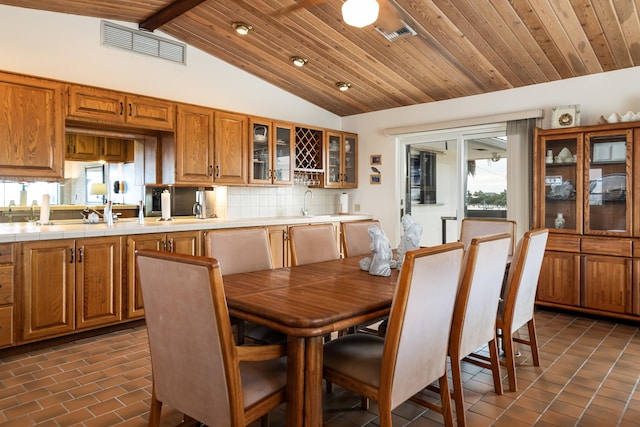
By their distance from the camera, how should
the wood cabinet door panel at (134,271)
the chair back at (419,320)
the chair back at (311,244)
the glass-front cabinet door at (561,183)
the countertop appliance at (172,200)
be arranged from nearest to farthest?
1. the chair back at (419,320)
2. the chair back at (311,244)
3. the wood cabinet door panel at (134,271)
4. the glass-front cabinet door at (561,183)
5. the countertop appliance at (172,200)

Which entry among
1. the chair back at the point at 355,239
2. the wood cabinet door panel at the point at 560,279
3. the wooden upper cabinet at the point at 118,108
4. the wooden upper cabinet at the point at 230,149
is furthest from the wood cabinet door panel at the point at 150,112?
the wood cabinet door panel at the point at 560,279

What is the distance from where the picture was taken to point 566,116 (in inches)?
162

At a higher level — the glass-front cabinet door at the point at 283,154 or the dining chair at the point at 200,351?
the glass-front cabinet door at the point at 283,154

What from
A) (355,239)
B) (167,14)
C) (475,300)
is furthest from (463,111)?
(475,300)

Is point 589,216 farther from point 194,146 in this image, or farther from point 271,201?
point 194,146

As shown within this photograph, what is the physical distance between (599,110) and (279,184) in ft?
11.3

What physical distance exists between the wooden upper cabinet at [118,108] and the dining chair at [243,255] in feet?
5.98

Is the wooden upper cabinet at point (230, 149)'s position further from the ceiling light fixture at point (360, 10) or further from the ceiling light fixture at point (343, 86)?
the ceiling light fixture at point (360, 10)

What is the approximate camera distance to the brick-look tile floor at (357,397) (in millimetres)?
2174

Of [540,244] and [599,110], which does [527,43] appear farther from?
[540,244]

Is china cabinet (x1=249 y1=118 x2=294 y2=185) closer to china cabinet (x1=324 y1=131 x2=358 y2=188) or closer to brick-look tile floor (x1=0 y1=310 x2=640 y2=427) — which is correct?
china cabinet (x1=324 y1=131 x2=358 y2=188)

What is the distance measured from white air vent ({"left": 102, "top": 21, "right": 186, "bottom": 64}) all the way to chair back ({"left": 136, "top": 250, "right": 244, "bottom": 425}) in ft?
10.9

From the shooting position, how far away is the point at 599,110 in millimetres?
4117

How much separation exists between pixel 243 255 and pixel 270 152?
255cm
